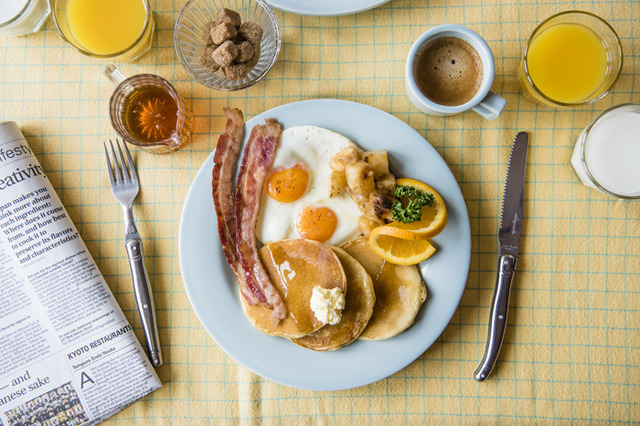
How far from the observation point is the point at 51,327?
1704 mm

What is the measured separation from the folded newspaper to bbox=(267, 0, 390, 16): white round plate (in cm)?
112

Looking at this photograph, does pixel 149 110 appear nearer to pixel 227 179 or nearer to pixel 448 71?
pixel 227 179

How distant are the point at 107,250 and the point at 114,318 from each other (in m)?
0.27

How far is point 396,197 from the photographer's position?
1.57 metres

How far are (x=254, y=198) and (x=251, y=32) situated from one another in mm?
592

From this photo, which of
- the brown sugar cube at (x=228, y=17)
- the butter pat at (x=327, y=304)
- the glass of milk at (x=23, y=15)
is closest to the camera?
the butter pat at (x=327, y=304)

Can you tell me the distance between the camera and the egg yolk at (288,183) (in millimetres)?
1601

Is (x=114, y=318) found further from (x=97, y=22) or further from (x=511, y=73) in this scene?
(x=511, y=73)

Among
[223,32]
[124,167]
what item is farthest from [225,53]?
[124,167]

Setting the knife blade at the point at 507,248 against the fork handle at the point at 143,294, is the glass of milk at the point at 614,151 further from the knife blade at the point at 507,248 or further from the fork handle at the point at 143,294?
the fork handle at the point at 143,294

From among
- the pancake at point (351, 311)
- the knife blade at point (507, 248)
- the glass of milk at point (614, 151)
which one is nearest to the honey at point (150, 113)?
the pancake at point (351, 311)

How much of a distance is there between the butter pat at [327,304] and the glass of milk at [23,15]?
4.88ft

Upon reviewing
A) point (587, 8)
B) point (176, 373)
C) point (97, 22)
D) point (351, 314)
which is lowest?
point (176, 373)

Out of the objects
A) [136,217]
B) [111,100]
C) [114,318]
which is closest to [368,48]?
[111,100]
